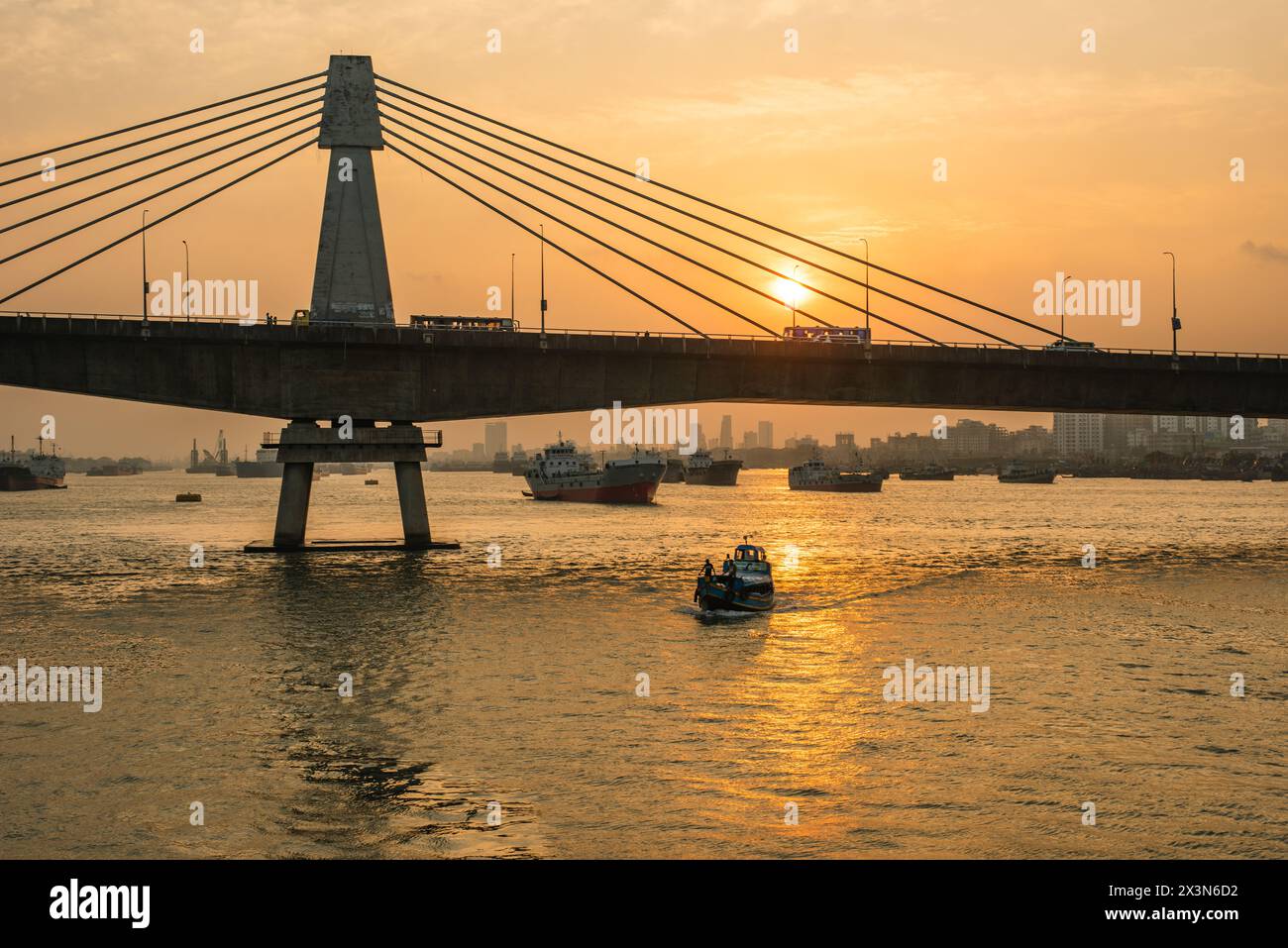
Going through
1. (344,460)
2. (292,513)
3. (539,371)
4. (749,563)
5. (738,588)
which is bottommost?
(738,588)

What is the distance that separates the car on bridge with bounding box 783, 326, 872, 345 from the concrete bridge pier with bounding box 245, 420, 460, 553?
82.1 ft

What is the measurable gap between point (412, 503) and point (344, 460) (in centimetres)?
658

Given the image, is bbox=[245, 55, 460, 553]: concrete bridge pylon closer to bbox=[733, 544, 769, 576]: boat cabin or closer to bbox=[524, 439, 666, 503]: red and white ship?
bbox=[733, 544, 769, 576]: boat cabin

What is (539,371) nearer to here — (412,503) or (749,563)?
(412,503)

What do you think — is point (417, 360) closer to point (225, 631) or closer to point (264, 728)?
point (225, 631)

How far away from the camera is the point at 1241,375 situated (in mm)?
87062

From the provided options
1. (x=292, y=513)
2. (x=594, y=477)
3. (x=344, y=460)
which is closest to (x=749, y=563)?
(x=344, y=460)

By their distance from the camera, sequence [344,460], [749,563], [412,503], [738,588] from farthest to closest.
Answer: [412,503], [344,460], [749,563], [738,588]

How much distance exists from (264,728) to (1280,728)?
81.0ft

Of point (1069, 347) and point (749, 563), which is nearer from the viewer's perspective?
point (749, 563)

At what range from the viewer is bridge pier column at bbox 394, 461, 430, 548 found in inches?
3242

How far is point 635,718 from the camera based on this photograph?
31297mm

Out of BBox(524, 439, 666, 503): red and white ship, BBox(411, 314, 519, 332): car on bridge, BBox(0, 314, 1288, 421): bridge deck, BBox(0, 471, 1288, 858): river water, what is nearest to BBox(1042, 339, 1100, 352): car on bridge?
BBox(0, 314, 1288, 421): bridge deck
